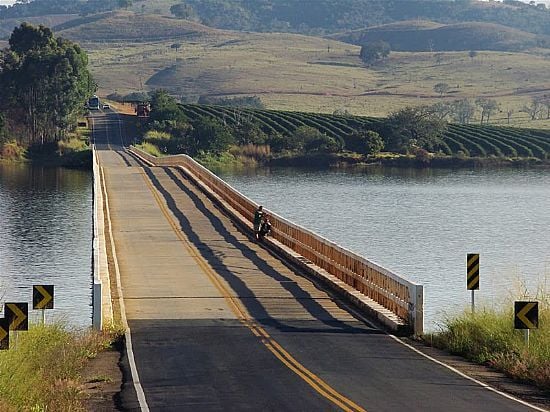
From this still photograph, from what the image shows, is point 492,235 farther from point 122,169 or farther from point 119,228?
point 122,169

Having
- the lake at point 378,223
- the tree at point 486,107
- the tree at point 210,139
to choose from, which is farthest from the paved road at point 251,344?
the tree at point 486,107

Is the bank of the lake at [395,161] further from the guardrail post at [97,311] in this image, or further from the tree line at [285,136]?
the guardrail post at [97,311]

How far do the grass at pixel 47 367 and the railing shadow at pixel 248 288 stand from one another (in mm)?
4159

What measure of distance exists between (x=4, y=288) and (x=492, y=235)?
28142 millimetres

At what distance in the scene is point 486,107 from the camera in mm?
188750

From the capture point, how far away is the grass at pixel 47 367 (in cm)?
1463

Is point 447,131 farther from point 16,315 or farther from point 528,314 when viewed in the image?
point 16,315

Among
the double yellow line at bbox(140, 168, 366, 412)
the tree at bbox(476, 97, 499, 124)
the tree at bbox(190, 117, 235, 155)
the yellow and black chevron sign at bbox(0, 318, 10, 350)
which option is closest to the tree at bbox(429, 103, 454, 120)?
the tree at bbox(476, 97, 499, 124)

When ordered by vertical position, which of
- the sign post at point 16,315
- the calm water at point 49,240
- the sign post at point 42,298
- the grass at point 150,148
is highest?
the sign post at point 16,315

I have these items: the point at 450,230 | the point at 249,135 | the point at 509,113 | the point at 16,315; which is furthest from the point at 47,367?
the point at 509,113

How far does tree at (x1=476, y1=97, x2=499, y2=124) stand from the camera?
183587 millimetres

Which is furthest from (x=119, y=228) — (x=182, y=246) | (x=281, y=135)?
(x=281, y=135)

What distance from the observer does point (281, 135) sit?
4727 inches

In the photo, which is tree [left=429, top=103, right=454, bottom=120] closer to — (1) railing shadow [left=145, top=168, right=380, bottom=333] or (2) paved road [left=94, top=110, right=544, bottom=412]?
(1) railing shadow [left=145, top=168, right=380, bottom=333]
